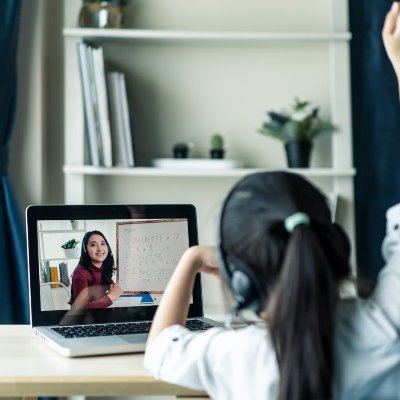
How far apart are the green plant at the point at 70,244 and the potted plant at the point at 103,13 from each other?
47.6 inches

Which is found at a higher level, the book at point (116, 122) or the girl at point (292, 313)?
the book at point (116, 122)

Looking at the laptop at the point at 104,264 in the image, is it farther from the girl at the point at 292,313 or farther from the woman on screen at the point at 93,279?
the girl at the point at 292,313

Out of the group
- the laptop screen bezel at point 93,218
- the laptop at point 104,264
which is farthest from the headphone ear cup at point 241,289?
the laptop screen bezel at point 93,218

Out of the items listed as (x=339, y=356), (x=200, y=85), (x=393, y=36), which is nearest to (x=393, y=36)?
(x=393, y=36)

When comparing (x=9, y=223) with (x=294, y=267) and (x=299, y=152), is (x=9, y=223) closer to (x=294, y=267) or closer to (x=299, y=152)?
(x=299, y=152)

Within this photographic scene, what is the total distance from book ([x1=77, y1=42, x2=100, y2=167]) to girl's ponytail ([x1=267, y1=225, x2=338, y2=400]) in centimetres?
168

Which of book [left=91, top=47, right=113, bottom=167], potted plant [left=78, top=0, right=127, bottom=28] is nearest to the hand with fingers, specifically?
book [left=91, top=47, right=113, bottom=167]

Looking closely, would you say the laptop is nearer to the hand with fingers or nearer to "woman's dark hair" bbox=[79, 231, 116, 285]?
"woman's dark hair" bbox=[79, 231, 116, 285]

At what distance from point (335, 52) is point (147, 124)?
0.69m

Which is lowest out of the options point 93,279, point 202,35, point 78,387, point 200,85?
point 78,387

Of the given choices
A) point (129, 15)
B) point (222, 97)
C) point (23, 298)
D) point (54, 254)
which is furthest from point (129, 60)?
point (54, 254)

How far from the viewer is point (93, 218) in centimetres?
174

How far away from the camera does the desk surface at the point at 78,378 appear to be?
52.2 inches

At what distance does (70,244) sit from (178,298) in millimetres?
400
